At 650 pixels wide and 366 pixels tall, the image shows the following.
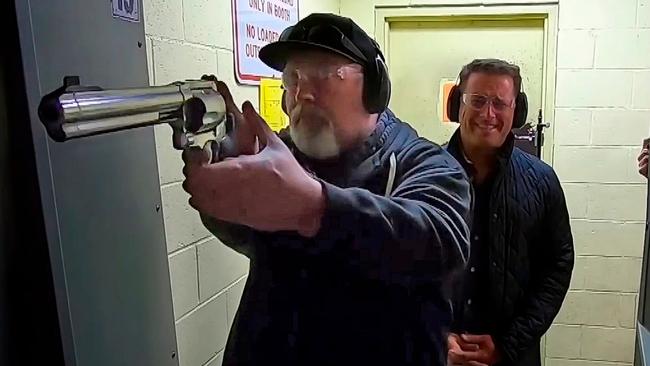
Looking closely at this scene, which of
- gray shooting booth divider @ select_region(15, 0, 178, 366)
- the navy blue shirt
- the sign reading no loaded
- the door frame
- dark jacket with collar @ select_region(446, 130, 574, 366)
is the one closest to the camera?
gray shooting booth divider @ select_region(15, 0, 178, 366)

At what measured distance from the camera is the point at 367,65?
0.83 m

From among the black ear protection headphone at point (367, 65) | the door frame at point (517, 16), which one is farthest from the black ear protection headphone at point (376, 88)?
the door frame at point (517, 16)

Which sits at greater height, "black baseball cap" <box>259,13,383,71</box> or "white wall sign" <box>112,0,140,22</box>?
"white wall sign" <box>112,0,140,22</box>

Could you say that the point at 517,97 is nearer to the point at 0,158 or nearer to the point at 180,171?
the point at 180,171

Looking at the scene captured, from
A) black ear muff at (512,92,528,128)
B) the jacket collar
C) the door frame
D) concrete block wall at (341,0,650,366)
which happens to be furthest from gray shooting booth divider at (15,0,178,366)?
concrete block wall at (341,0,650,366)

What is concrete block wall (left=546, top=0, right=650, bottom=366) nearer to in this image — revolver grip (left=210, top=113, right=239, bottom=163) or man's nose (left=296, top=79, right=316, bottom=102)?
man's nose (left=296, top=79, right=316, bottom=102)

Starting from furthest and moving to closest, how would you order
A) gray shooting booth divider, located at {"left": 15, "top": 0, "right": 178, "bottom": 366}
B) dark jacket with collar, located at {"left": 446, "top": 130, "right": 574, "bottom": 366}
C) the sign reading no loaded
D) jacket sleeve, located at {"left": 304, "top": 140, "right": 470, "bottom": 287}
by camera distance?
dark jacket with collar, located at {"left": 446, "top": 130, "right": 574, "bottom": 366} < the sign reading no loaded < jacket sleeve, located at {"left": 304, "top": 140, "right": 470, "bottom": 287} < gray shooting booth divider, located at {"left": 15, "top": 0, "right": 178, "bottom": 366}

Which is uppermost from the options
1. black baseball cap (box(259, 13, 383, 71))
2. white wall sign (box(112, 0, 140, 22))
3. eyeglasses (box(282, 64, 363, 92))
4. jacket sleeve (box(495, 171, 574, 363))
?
white wall sign (box(112, 0, 140, 22))

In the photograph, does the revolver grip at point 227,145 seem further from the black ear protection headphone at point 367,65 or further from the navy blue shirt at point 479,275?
the navy blue shirt at point 479,275

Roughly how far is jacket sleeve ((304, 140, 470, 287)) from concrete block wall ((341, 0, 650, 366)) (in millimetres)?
1039

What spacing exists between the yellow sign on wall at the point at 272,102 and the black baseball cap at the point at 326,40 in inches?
1.0

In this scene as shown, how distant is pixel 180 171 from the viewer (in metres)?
0.76

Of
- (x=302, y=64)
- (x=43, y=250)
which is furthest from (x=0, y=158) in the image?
(x=302, y=64)

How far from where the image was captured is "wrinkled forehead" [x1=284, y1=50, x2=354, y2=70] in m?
0.80
